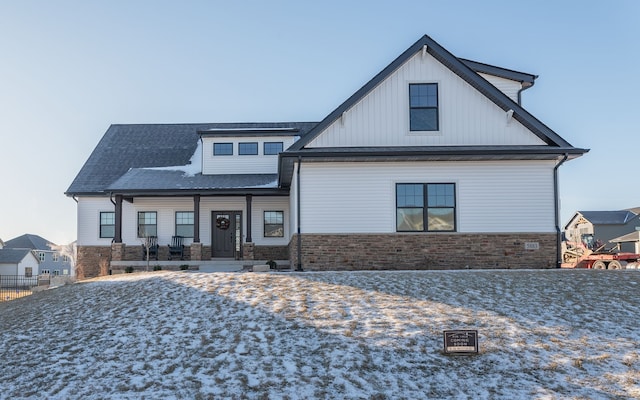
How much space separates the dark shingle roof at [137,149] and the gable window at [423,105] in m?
8.97

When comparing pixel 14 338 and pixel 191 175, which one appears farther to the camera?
pixel 191 175

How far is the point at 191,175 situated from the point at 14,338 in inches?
577

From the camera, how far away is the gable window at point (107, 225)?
2428 centimetres

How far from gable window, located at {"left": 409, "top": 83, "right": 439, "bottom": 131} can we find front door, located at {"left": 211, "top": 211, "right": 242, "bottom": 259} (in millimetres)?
10459

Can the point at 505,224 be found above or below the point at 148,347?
above

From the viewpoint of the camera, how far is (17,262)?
60750mm

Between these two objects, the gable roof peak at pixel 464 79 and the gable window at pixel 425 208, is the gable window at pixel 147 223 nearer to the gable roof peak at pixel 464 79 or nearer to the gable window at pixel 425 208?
the gable roof peak at pixel 464 79

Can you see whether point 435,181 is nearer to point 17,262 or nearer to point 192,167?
point 192,167

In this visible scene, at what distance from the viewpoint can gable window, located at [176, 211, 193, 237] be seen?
23641 mm

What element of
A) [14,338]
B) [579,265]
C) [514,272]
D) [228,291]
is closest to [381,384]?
[228,291]

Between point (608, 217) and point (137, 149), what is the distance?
48705mm

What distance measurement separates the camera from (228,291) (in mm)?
12242

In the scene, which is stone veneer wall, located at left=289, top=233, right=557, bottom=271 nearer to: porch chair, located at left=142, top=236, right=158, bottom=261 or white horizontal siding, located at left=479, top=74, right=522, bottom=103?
white horizontal siding, located at left=479, top=74, right=522, bottom=103

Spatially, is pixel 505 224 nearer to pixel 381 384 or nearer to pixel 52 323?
pixel 381 384
